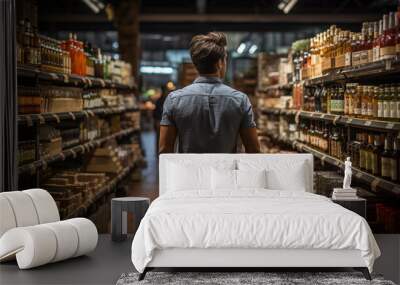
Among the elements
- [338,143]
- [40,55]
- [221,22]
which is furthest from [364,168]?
[221,22]

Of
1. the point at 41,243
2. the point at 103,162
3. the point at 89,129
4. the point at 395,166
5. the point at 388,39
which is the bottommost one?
the point at 41,243

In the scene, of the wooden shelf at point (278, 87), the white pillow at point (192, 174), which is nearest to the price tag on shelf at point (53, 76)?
the white pillow at point (192, 174)

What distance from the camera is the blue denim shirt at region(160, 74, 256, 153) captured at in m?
5.33

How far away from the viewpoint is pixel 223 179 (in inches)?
A: 220

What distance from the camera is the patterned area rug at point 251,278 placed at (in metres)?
4.59

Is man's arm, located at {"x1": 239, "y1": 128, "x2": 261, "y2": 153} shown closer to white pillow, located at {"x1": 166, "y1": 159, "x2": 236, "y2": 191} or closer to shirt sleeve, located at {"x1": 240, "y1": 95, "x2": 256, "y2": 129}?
shirt sleeve, located at {"x1": 240, "y1": 95, "x2": 256, "y2": 129}

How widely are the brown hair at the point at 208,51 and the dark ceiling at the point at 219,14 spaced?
11919mm

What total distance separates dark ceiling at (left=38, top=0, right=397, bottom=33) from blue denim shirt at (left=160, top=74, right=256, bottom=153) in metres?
11.9

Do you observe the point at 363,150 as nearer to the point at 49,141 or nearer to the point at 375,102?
the point at 375,102

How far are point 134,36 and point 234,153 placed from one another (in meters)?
8.84

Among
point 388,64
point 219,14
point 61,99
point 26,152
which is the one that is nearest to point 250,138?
point 388,64

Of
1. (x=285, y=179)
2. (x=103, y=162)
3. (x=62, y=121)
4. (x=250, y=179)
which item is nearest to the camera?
(x=250, y=179)

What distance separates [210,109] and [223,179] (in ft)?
1.81

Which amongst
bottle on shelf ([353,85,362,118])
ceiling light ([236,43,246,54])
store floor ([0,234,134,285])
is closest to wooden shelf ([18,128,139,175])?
store floor ([0,234,134,285])
